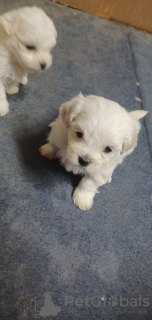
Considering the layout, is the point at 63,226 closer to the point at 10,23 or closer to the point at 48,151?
the point at 48,151

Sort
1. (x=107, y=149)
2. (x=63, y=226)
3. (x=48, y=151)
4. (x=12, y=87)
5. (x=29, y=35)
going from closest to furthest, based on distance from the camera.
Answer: (x=107, y=149), (x=29, y=35), (x=63, y=226), (x=48, y=151), (x=12, y=87)

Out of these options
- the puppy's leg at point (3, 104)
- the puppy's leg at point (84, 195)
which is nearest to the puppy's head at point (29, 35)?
the puppy's leg at point (3, 104)

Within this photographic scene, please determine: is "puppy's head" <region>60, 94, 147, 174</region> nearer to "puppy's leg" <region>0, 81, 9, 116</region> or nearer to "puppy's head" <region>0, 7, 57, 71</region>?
"puppy's head" <region>0, 7, 57, 71</region>

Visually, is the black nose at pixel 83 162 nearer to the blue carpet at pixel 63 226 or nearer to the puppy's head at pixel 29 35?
the blue carpet at pixel 63 226

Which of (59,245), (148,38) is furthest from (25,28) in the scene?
(148,38)

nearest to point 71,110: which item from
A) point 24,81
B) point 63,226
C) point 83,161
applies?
point 83,161
